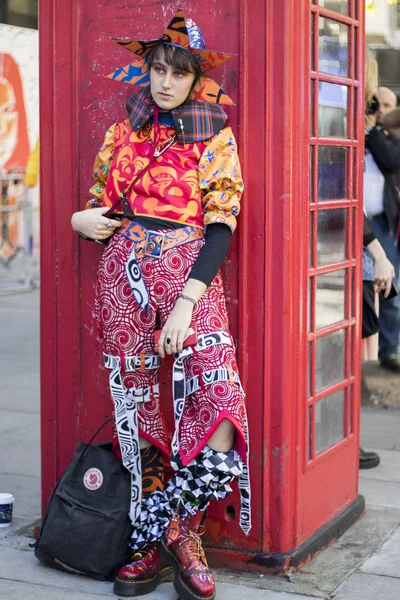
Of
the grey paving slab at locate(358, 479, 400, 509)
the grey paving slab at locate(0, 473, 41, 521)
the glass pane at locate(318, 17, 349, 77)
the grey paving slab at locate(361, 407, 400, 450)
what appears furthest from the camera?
the grey paving slab at locate(361, 407, 400, 450)

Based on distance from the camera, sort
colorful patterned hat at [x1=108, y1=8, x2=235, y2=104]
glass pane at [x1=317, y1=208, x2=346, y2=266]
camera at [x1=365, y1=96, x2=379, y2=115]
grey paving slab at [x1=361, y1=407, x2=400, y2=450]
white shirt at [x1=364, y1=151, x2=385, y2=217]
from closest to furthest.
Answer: colorful patterned hat at [x1=108, y1=8, x2=235, y2=104]
glass pane at [x1=317, y1=208, x2=346, y2=266]
camera at [x1=365, y1=96, x2=379, y2=115]
grey paving slab at [x1=361, y1=407, x2=400, y2=450]
white shirt at [x1=364, y1=151, x2=385, y2=217]

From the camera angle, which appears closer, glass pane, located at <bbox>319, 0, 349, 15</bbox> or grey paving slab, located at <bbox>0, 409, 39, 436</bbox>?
glass pane, located at <bbox>319, 0, 349, 15</bbox>

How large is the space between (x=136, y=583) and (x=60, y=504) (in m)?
0.38

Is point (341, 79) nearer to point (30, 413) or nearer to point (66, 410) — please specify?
point (66, 410)

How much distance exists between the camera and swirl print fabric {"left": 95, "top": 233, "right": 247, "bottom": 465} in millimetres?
3424

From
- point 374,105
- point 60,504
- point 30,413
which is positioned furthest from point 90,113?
point 30,413

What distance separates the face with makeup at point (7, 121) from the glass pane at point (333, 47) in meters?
8.03

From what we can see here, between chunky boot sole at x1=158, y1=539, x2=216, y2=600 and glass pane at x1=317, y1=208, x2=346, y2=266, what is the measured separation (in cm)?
118

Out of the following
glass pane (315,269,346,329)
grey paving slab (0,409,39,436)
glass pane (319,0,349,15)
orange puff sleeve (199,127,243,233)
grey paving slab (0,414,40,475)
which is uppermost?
glass pane (319,0,349,15)

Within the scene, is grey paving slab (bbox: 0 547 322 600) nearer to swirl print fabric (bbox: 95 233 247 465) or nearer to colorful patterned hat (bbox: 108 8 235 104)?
swirl print fabric (bbox: 95 233 247 465)

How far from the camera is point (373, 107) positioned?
5.65 meters

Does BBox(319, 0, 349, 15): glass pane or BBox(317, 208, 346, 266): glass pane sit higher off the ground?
BBox(319, 0, 349, 15): glass pane

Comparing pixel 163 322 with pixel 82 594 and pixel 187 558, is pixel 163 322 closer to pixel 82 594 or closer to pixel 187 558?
pixel 187 558

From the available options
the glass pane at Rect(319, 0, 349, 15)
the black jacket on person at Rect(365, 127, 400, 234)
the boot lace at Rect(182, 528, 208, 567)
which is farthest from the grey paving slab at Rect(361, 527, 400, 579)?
the black jacket on person at Rect(365, 127, 400, 234)
